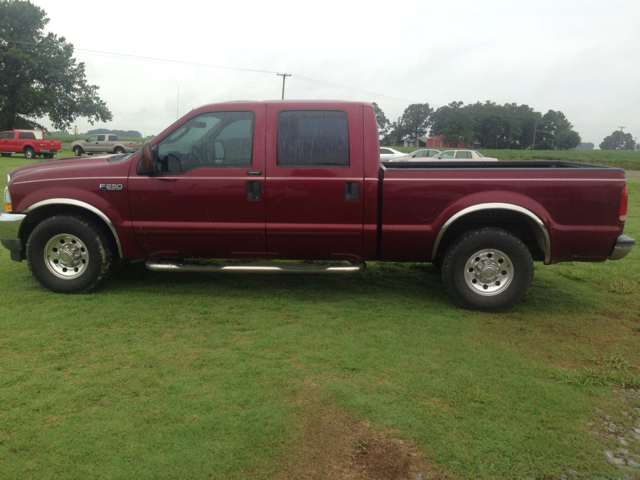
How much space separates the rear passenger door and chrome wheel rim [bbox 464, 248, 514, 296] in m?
1.12

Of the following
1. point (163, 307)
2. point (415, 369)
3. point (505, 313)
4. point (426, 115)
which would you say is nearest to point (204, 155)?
point (163, 307)

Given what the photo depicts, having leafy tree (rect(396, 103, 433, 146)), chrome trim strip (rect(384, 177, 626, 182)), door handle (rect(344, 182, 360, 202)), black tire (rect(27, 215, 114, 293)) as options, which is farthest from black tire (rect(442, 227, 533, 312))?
leafy tree (rect(396, 103, 433, 146))

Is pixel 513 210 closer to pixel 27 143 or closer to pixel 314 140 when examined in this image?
pixel 314 140

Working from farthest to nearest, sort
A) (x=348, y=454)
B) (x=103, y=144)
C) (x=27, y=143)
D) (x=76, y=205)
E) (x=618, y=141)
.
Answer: (x=618, y=141)
(x=103, y=144)
(x=27, y=143)
(x=76, y=205)
(x=348, y=454)

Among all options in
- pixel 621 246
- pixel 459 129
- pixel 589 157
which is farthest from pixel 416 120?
pixel 621 246

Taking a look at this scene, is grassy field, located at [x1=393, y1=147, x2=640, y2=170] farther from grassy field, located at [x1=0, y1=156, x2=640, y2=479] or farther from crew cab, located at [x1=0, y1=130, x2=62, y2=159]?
grassy field, located at [x1=0, y1=156, x2=640, y2=479]

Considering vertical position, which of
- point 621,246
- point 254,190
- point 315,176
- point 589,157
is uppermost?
point 589,157

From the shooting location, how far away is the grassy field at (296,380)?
2797 millimetres

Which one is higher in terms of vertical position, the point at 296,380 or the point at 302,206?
the point at 302,206

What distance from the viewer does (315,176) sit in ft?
17.0

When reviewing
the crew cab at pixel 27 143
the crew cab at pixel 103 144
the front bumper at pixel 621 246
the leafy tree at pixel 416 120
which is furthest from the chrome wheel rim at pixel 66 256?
the leafy tree at pixel 416 120

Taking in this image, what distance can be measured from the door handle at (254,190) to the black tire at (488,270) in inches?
76.6

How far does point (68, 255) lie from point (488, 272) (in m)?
4.24

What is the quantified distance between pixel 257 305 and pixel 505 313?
245cm
